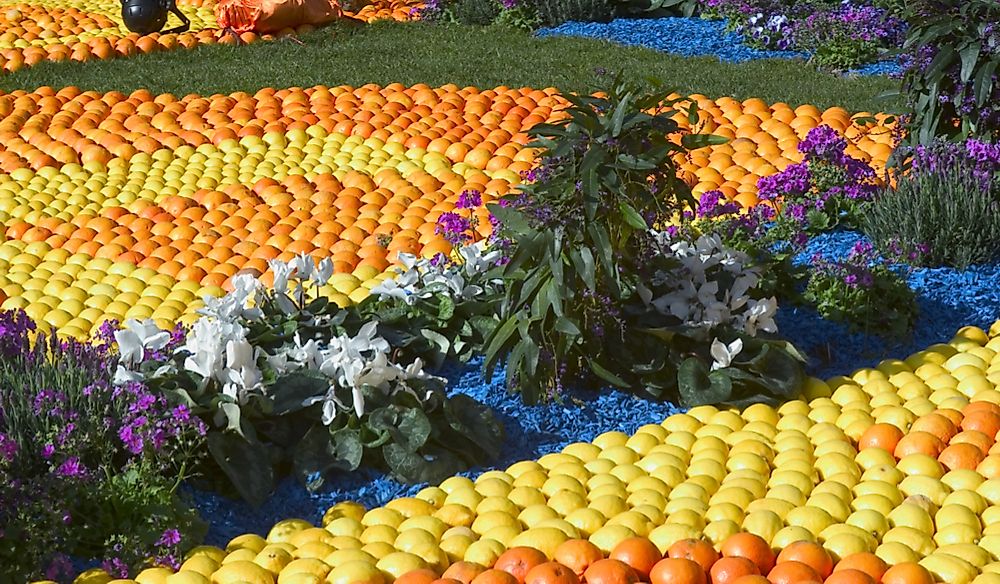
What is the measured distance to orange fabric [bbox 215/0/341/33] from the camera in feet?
34.6

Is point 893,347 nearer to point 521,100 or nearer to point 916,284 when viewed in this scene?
point 916,284

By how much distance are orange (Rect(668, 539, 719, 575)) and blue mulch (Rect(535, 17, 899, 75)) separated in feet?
22.4

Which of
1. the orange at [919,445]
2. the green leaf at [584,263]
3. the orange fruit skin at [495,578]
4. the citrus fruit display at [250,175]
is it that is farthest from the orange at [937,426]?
the citrus fruit display at [250,175]

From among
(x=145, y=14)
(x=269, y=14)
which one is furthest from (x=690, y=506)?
(x=145, y=14)

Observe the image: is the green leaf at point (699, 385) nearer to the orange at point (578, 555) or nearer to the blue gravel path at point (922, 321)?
the blue gravel path at point (922, 321)

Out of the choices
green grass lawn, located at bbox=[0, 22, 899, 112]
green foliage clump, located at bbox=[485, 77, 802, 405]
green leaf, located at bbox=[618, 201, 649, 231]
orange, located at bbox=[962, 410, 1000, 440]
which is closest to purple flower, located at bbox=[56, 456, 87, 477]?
green foliage clump, located at bbox=[485, 77, 802, 405]

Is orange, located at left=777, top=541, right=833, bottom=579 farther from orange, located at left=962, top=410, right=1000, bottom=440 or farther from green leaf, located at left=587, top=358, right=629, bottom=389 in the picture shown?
green leaf, located at left=587, top=358, right=629, bottom=389

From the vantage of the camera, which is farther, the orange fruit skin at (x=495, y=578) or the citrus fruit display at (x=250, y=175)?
the citrus fruit display at (x=250, y=175)

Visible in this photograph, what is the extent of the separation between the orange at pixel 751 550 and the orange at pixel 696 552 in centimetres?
4

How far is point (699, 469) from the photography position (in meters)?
3.77

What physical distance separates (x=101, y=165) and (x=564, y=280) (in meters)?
4.06

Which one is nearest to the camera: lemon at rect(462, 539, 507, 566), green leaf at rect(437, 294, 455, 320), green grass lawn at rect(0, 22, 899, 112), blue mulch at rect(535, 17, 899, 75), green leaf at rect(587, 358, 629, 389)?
lemon at rect(462, 539, 507, 566)

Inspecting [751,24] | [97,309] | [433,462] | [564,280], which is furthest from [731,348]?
[751,24]

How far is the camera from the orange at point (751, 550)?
320 centimetres
